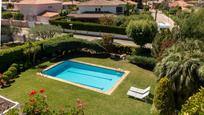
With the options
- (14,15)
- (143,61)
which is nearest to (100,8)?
(14,15)

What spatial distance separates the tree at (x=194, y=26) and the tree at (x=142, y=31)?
4422mm

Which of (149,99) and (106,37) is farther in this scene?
(106,37)

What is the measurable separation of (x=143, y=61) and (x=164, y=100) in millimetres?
14880

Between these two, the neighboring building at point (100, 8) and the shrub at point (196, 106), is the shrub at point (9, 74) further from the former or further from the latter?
the neighboring building at point (100, 8)

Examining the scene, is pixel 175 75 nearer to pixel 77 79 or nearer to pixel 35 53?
pixel 77 79

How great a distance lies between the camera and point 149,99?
24438 millimetres

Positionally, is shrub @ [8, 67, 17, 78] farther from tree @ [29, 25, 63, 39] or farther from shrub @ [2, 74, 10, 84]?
tree @ [29, 25, 63, 39]

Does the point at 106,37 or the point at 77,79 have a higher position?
the point at 106,37

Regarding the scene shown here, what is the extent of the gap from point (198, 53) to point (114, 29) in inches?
1123

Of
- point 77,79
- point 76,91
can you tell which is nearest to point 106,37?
point 77,79

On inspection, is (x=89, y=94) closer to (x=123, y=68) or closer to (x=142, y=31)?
(x=123, y=68)

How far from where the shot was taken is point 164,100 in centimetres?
1853

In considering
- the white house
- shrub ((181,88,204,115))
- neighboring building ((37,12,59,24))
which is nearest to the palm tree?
shrub ((181,88,204,115))

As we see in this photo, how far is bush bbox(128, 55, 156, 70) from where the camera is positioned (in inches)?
1276
